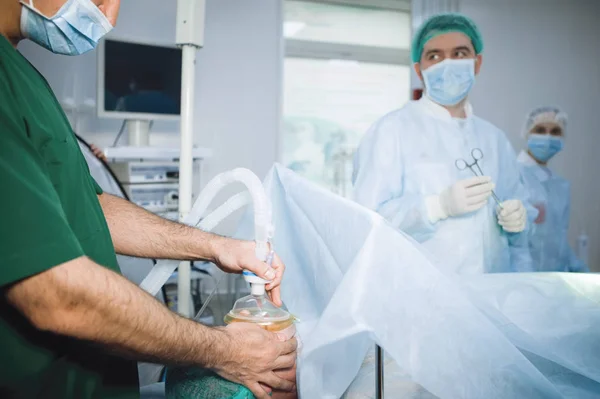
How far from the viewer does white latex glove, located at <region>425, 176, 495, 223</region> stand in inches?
61.9

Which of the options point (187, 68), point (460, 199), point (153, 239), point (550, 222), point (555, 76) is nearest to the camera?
point (153, 239)

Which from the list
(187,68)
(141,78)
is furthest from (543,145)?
(187,68)

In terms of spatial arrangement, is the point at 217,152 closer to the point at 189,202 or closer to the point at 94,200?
the point at 189,202

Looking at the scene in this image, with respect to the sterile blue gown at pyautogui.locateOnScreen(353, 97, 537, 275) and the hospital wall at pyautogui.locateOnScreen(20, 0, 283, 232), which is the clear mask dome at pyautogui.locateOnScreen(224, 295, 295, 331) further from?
the hospital wall at pyautogui.locateOnScreen(20, 0, 283, 232)

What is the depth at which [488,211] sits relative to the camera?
174cm


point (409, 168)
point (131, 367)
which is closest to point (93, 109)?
point (409, 168)

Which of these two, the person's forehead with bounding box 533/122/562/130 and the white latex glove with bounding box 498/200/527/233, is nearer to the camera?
the white latex glove with bounding box 498/200/527/233

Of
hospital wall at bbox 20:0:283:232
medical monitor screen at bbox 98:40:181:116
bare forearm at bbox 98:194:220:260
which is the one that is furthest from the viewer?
hospital wall at bbox 20:0:283:232

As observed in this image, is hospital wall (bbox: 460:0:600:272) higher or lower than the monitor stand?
higher

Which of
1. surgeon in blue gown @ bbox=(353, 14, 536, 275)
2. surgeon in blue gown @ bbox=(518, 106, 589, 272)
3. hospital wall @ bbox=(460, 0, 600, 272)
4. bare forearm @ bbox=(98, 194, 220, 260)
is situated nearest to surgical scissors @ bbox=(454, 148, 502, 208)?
surgeon in blue gown @ bbox=(353, 14, 536, 275)

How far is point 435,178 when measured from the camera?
5.65 ft

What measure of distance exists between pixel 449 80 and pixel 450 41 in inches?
5.9

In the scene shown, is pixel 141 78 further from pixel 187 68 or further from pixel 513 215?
pixel 513 215

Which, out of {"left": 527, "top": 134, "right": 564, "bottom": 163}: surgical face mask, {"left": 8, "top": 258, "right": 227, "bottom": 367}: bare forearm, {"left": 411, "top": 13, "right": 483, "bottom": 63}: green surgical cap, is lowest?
{"left": 8, "top": 258, "right": 227, "bottom": 367}: bare forearm
